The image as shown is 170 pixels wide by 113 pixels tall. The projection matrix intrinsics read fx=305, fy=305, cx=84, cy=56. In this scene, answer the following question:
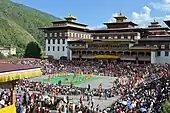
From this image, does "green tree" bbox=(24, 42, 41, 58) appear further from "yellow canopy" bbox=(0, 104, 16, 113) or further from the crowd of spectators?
"yellow canopy" bbox=(0, 104, 16, 113)

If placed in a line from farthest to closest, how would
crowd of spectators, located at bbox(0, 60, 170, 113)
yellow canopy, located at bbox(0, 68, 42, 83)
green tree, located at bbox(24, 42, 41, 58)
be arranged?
green tree, located at bbox(24, 42, 41, 58) < crowd of spectators, located at bbox(0, 60, 170, 113) < yellow canopy, located at bbox(0, 68, 42, 83)

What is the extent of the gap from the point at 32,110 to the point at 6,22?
16158 cm

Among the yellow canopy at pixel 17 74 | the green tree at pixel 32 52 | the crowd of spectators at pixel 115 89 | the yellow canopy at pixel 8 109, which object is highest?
the green tree at pixel 32 52

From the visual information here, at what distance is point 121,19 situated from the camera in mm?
72625

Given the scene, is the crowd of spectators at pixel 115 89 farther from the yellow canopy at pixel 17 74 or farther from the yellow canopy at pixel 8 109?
the yellow canopy at pixel 8 109

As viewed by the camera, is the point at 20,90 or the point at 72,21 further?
the point at 72,21

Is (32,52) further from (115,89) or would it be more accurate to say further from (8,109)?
(8,109)

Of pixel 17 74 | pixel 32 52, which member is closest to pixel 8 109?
pixel 17 74

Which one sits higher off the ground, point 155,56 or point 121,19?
point 121,19

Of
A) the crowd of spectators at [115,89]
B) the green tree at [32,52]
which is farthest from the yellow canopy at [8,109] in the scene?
the green tree at [32,52]

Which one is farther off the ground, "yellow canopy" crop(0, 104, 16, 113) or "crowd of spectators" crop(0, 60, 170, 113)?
"yellow canopy" crop(0, 104, 16, 113)

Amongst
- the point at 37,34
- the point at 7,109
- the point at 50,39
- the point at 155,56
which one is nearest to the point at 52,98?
the point at 7,109

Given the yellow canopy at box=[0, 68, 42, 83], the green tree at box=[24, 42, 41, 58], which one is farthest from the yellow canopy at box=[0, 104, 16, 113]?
the green tree at box=[24, 42, 41, 58]

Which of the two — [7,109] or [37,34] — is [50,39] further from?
[37,34]
